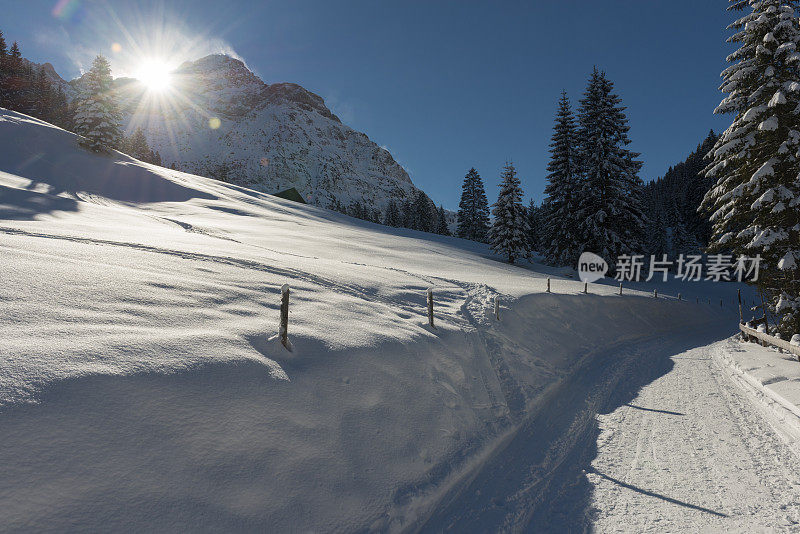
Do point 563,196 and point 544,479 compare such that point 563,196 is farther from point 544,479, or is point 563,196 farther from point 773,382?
point 544,479

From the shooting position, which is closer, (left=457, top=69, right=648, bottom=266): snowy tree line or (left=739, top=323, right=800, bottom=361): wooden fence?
(left=739, top=323, right=800, bottom=361): wooden fence

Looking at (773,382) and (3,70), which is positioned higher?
(3,70)

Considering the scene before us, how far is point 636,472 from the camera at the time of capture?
213 inches

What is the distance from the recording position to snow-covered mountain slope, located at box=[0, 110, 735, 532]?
333 cm

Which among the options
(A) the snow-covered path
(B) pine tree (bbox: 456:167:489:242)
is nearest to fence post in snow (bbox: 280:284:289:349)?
(A) the snow-covered path

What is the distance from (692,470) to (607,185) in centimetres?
3181

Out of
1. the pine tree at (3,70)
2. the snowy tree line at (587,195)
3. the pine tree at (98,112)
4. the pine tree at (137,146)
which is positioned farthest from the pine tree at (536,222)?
the pine tree at (3,70)

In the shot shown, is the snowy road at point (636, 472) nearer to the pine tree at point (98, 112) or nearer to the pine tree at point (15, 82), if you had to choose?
the pine tree at point (98, 112)

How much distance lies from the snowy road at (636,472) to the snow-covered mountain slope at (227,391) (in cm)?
52

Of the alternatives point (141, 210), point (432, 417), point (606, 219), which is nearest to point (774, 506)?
point (432, 417)

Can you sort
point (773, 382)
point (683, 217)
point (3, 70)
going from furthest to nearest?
point (683, 217) → point (3, 70) → point (773, 382)

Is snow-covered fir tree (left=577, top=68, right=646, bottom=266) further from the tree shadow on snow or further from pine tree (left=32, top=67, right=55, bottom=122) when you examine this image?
pine tree (left=32, top=67, right=55, bottom=122)

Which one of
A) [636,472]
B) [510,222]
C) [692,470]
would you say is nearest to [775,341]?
[692,470]

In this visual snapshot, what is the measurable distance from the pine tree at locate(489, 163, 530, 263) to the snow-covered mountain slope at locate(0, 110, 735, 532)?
78.1ft
